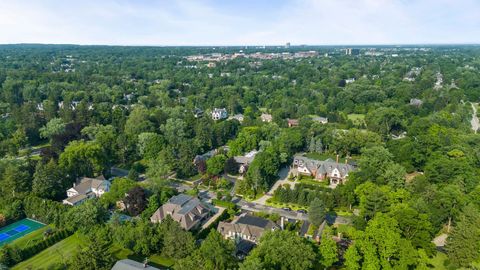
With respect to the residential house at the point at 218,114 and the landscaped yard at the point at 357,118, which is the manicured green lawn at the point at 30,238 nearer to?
the residential house at the point at 218,114

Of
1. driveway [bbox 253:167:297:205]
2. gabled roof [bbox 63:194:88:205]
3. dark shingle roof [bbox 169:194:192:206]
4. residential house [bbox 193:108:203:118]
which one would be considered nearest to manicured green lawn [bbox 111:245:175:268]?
dark shingle roof [bbox 169:194:192:206]

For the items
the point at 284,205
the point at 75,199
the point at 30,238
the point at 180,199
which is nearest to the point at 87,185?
the point at 75,199

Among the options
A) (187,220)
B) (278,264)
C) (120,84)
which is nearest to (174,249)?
(187,220)

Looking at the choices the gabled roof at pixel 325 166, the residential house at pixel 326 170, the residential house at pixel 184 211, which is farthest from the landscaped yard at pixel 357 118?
the residential house at pixel 184 211

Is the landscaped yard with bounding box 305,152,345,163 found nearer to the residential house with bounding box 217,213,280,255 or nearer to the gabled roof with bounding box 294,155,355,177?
the gabled roof with bounding box 294,155,355,177

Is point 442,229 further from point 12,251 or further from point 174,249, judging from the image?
point 12,251
